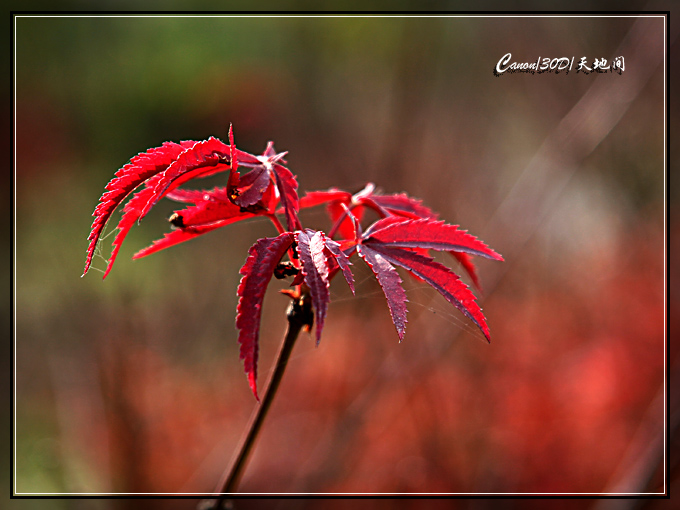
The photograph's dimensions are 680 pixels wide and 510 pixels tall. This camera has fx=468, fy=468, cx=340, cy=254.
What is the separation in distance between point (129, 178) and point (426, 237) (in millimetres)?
367

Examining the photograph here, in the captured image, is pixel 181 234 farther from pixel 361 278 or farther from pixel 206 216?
pixel 361 278

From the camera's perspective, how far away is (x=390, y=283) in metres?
0.53

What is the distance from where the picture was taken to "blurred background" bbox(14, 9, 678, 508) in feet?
5.99

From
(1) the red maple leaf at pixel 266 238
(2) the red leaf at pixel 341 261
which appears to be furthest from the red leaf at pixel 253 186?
(2) the red leaf at pixel 341 261

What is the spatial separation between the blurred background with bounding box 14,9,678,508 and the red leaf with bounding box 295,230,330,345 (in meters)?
1.09

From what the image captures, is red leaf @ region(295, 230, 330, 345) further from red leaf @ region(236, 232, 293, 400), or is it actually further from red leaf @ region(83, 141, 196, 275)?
red leaf @ region(83, 141, 196, 275)

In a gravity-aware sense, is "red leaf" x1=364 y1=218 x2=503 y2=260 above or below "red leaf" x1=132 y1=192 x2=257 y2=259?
below

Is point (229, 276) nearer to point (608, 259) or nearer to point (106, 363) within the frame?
point (106, 363)

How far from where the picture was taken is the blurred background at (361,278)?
5.99 feet

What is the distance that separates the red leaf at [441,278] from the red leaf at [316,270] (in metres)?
0.09

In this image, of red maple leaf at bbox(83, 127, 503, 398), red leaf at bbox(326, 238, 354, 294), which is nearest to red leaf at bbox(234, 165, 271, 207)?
red maple leaf at bbox(83, 127, 503, 398)

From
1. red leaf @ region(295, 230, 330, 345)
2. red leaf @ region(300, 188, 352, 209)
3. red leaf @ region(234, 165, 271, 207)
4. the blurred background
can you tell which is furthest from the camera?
the blurred background

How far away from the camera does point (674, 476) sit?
163 cm

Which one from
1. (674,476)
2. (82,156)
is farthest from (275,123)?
(674,476)
